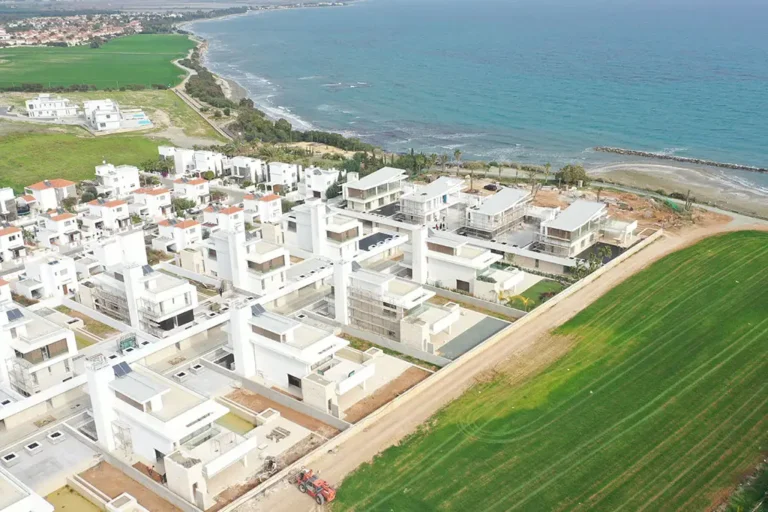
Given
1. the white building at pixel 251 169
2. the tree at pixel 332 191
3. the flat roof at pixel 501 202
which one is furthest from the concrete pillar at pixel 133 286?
the white building at pixel 251 169

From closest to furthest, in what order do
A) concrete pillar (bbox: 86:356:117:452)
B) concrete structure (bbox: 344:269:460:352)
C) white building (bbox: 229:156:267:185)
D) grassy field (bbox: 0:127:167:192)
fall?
concrete pillar (bbox: 86:356:117:452) < concrete structure (bbox: 344:269:460:352) < white building (bbox: 229:156:267:185) < grassy field (bbox: 0:127:167:192)

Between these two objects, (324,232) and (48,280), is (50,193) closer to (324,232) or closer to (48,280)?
(48,280)

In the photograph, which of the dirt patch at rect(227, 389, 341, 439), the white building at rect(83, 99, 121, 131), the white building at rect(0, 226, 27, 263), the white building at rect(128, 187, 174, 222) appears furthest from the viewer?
the white building at rect(83, 99, 121, 131)

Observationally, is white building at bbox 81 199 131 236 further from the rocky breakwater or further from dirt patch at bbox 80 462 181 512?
the rocky breakwater

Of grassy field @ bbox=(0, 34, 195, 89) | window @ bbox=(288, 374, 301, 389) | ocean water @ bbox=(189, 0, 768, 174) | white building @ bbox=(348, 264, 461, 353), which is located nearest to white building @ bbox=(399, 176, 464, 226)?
white building @ bbox=(348, 264, 461, 353)

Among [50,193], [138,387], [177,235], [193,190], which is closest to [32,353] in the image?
[138,387]

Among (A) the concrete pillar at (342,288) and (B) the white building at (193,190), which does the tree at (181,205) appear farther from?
(A) the concrete pillar at (342,288)

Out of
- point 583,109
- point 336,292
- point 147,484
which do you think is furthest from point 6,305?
point 583,109
